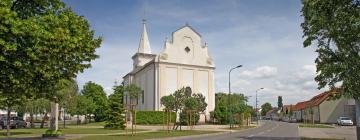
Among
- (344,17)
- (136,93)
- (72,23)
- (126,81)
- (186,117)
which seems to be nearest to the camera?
(344,17)

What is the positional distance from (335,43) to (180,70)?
5234 centimetres

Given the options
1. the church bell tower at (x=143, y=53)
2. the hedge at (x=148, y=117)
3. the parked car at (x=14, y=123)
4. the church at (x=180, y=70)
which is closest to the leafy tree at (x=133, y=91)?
the church at (x=180, y=70)

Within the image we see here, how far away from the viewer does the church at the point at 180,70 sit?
233 ft

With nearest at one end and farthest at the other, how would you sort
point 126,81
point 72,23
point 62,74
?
point 72,23
point 62,74
point 126,81

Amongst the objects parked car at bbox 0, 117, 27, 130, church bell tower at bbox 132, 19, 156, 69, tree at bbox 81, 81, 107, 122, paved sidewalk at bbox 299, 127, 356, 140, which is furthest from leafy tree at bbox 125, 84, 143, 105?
paved sidewalk at bbox 299, 127, 356, 140

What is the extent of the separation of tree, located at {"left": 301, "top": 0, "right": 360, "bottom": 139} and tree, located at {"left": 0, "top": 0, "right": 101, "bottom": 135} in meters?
10.6

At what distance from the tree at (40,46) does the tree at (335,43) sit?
10.6 metres

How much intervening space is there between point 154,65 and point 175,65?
3.82m

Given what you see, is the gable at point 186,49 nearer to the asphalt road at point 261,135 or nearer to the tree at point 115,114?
the tree at point 115,114

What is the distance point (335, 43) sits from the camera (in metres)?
21.0

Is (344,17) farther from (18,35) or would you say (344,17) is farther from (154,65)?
(154,65)

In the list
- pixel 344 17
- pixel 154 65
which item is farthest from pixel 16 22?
pixel 154 65

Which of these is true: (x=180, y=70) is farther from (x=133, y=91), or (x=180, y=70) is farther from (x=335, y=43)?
(x=335, y=43)

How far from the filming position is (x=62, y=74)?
66.0 feet
